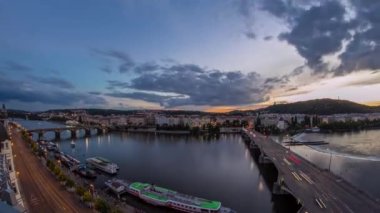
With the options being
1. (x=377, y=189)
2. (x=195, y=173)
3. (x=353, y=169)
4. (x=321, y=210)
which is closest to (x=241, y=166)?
(x=195, y=173)

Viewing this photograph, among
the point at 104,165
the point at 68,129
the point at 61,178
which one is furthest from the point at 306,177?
the point at 68,129

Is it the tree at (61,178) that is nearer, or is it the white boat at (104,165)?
the tree at (61,178)

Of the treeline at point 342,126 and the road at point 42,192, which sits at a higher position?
the treeline at point 342,126

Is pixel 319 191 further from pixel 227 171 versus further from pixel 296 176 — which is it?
pixel 227 171

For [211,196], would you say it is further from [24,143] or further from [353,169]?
[24,143]

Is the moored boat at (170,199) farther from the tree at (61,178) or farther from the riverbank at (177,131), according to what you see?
the riverbank at (177,131)

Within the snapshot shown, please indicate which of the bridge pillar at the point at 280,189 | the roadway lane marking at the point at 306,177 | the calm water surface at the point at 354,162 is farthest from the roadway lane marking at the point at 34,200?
Answer: the calm water surface at the point at 354,162
